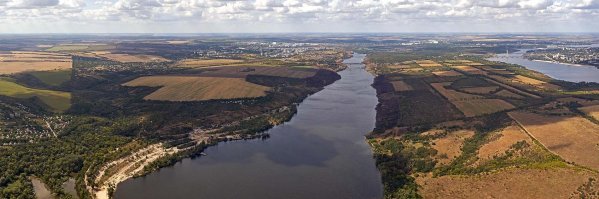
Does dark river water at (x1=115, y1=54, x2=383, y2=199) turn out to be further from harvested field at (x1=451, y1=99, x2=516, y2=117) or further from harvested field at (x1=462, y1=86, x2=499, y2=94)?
harvested field at (x1=462, y1=86, x2=499, y2=94)

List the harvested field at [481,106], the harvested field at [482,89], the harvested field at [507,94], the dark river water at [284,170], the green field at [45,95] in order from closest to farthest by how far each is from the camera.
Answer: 1. the dark river water at [284,170]
2. the harvested field at [481,106]
3. the green field at [45,95]
4. the harvested field at [507,94]
5. the harvested field at [482,89]

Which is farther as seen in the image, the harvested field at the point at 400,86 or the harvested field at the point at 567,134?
the harvested field at the point at 400,86

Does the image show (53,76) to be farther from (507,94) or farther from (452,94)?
(507,94)

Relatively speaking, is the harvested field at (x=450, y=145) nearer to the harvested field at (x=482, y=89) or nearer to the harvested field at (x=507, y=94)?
the harvested field at (x=507, y=94)

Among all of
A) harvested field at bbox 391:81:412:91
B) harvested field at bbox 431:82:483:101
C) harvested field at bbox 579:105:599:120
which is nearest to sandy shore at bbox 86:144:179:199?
harvested field at bbox 431:82:483:101

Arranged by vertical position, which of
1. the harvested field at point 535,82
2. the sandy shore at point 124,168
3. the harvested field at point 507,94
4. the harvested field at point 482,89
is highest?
the harvested field at point 535,82

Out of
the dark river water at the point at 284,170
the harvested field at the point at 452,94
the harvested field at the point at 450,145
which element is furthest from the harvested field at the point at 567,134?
the dark river water at the point at 284,170
